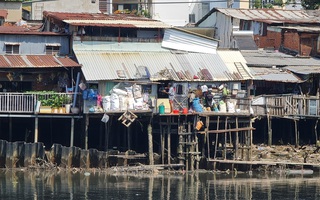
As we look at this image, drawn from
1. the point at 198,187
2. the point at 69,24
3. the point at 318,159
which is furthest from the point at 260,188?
the point at 69,24

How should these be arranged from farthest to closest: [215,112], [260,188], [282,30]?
[282,30], [215,112], [260,188]

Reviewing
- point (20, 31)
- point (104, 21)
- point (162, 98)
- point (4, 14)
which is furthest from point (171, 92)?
point (4, 14)

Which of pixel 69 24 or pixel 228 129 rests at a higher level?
pixel 69 24

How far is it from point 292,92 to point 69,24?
45.6 ft

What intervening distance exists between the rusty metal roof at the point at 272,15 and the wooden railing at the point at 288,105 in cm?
879

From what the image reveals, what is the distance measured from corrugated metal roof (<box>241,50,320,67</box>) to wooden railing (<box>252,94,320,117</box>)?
308 centimetres

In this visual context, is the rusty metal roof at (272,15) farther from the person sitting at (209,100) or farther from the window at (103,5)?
the window at (103,5)

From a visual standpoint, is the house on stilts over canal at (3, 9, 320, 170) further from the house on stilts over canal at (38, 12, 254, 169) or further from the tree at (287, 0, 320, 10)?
the tree at (287, 0, 320, 10)

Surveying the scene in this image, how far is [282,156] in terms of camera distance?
60719 millimetres

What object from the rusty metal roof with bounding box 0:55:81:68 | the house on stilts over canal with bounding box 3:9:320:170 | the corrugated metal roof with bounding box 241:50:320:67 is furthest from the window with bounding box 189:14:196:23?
the rusty metal roof with bounding box 0:55:81:68

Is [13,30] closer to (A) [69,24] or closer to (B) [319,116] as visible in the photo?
(A) [69,24]

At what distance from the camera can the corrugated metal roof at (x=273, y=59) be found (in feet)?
211

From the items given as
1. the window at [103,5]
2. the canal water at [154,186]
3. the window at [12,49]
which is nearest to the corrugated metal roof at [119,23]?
the window at [12,49]

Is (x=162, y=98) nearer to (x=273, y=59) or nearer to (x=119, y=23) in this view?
(x=119, y=23)
